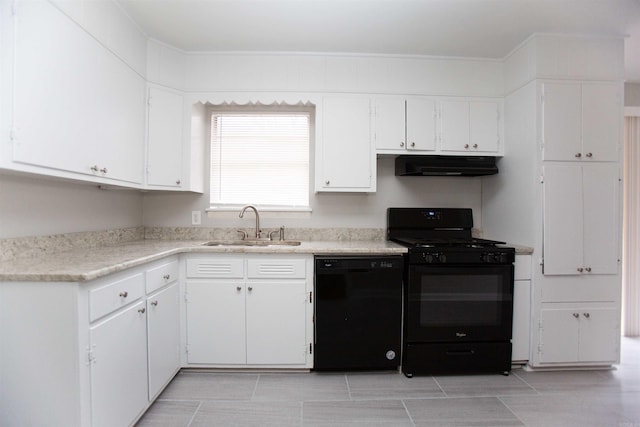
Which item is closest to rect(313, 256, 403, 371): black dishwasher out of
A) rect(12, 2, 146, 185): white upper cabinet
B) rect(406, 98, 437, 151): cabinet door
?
rect(406, 98, 437, 151): cabinet door

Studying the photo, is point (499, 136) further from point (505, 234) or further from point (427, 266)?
point (427, 266)

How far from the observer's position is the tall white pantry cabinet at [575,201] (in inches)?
86.7

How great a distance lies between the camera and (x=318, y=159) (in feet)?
8.16

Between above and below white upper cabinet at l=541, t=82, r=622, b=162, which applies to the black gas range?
below

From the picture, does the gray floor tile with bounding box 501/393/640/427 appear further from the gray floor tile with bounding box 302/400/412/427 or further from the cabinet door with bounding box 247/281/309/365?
the cabinet door with bounding box 247/281/309/365

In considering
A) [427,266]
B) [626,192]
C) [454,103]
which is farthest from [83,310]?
[626,192]

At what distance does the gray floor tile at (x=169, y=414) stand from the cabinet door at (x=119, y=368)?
105 mm

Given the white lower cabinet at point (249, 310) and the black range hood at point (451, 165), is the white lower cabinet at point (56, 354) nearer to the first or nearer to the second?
the white lower cabinet at point (249, 310)

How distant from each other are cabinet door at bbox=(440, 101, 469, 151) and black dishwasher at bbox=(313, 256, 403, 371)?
1.15 m

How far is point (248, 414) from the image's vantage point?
5.74 feet

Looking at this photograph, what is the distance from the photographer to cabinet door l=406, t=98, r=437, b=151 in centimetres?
249

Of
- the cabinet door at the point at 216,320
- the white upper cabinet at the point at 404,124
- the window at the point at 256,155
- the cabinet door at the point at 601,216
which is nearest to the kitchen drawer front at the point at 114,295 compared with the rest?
the cabinet door at the point at 216,320

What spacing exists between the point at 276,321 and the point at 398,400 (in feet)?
3.12

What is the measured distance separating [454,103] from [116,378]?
→ 9.71 ft
